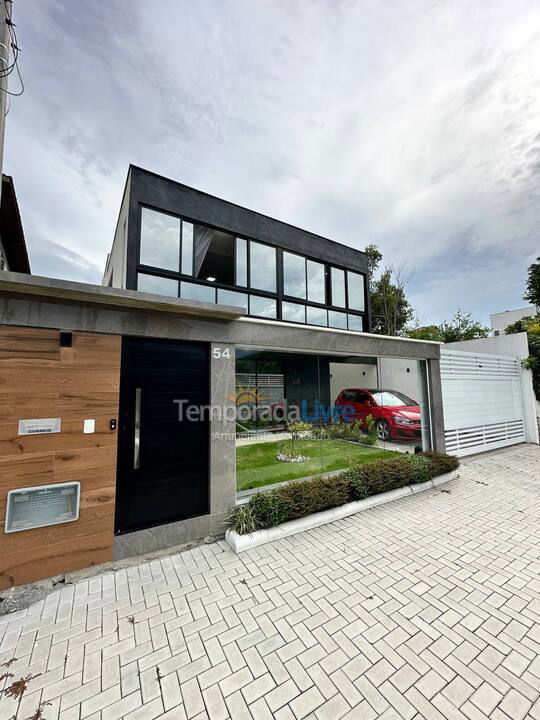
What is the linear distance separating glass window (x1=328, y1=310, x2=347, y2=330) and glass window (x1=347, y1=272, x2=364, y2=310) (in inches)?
24.0

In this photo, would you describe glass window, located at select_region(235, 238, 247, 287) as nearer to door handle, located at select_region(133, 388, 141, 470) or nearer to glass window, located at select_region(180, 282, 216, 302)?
glass window, located at select_region(180, 282, 216, 302)

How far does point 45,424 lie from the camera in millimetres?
2926

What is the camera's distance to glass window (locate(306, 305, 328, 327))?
9367 millimetres

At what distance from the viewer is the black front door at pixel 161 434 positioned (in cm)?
329

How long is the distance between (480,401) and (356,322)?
4511 mm

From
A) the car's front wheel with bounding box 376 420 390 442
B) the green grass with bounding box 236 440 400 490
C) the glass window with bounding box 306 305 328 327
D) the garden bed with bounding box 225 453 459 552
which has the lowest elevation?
the garden bed with bounding box 225 453 459 552

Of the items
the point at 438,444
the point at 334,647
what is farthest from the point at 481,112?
the point at 334,647

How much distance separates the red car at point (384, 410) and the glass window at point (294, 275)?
172 inches

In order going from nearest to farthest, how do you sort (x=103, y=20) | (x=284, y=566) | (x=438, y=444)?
1. (x=284, y=566)
2. (x=103, y=20)
3. (x=438, y=444)

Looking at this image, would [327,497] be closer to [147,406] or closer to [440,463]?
[147,406]

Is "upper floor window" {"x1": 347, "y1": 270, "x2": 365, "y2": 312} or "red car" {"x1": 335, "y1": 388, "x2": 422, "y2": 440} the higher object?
"upper floor window" {"x1": 347, "y1": 270, "x2": 365, "y2": 312}

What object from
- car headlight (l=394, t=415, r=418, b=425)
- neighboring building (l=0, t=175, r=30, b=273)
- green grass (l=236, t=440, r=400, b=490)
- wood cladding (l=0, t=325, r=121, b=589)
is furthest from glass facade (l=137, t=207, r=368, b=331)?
green grass (l=236, t=440, r=400, b=490)

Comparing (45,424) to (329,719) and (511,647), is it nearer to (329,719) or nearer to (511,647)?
(329,719)

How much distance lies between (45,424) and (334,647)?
10.4 feet
